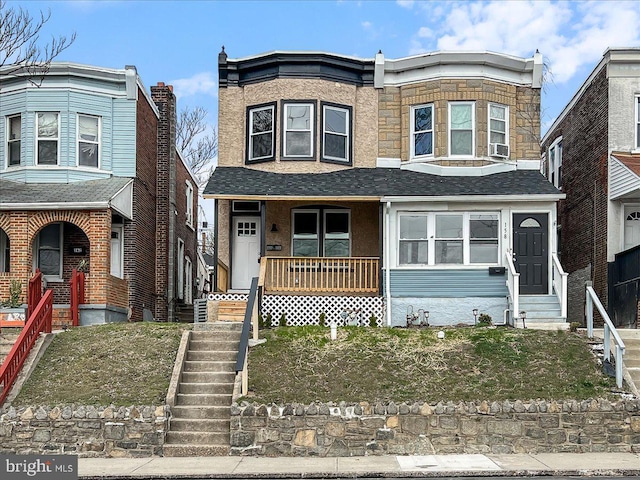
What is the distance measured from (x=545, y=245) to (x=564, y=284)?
1587 mm

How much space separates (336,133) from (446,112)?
2956mm

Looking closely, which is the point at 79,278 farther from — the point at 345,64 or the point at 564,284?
the point at 564,284

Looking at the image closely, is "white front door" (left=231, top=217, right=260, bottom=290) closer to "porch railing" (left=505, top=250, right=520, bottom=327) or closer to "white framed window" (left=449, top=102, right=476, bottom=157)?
"white framed window" (left=449, top=102, right=476, bottom=157)

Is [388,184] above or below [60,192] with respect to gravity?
above

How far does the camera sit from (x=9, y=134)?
2311 centimetres

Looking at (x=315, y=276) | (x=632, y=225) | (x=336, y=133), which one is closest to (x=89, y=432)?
(x=315, y=276)

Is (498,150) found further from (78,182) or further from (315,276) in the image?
(78,182)

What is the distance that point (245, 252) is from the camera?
23.0 meters

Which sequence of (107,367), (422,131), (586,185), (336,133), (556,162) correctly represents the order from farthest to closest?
(556,162), (586,185), (336,133), (422,131), (107,367)

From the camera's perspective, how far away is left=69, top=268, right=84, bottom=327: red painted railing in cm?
2008

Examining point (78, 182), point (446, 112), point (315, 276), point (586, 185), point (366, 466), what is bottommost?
point (366, 466)

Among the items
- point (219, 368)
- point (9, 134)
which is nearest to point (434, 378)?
point (219, 368)

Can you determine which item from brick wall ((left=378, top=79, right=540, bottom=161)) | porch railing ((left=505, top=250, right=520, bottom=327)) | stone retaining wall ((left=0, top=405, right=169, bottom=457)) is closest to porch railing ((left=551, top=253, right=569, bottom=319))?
porch railing ((left=505, top=250, right=520, bottom=327))

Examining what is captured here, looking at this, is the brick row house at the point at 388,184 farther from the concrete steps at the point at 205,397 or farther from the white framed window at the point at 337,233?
the concrete steps at the point at 205,397
